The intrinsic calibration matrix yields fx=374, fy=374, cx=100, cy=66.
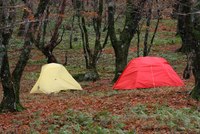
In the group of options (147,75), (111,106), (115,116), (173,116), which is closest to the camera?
(173,116)

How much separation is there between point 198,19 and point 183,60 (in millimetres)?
18969

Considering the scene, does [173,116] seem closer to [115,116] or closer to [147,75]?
[115,116]

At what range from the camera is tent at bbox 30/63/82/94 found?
1927 cm

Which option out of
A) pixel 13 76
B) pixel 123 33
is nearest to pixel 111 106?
pixel 13 76

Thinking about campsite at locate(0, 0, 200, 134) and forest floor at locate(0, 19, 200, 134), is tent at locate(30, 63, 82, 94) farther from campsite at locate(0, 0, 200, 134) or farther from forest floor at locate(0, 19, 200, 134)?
forest floor at locate(0, 19, 200, 134)

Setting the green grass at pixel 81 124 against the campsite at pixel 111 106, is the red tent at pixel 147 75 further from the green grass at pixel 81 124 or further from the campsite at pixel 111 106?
the green grass at pixel 81 124

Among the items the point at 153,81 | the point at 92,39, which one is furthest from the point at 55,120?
the point at 92,39

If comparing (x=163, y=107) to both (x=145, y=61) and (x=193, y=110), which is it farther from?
(x=145, y=61)

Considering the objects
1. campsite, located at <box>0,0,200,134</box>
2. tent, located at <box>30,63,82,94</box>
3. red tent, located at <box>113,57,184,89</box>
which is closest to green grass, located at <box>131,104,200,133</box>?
campsite, located at <box>0,0,200,134</box>

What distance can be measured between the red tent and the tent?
272cm

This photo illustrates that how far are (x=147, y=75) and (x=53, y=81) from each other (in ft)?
16.1

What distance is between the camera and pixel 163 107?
1177 centimetres

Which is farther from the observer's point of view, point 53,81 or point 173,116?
point 53,81

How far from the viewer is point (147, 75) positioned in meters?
18.0
